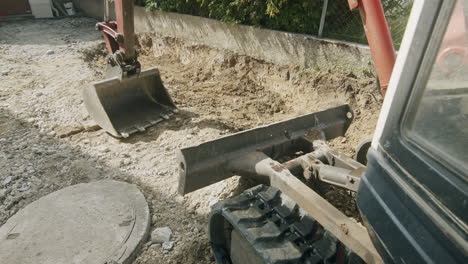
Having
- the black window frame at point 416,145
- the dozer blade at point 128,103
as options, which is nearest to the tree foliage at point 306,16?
the dozer blade at point 128,103

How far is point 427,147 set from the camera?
99 centimetres

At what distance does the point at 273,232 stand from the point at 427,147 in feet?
3.06

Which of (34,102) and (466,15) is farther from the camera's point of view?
(34,102)

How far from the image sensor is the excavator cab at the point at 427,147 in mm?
878

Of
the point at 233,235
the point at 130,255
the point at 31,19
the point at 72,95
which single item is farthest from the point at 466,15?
the point at 31,19

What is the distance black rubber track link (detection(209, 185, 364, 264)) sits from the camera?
159cm

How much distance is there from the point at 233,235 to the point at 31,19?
12348mm

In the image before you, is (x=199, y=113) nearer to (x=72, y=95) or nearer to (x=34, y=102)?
(x=72, y=95)

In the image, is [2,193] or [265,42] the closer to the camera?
[2,193]

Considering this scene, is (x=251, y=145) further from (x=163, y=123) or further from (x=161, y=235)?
(x=163, y=123)

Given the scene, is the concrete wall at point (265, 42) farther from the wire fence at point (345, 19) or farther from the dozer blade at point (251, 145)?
the dozer blade at point (251, 145)

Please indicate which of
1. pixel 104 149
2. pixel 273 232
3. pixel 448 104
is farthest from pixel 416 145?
pixel 104 149

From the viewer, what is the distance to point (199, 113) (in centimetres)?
454

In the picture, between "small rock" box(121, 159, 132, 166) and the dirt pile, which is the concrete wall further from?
"small rock" box(121, 159, 132, 166)
